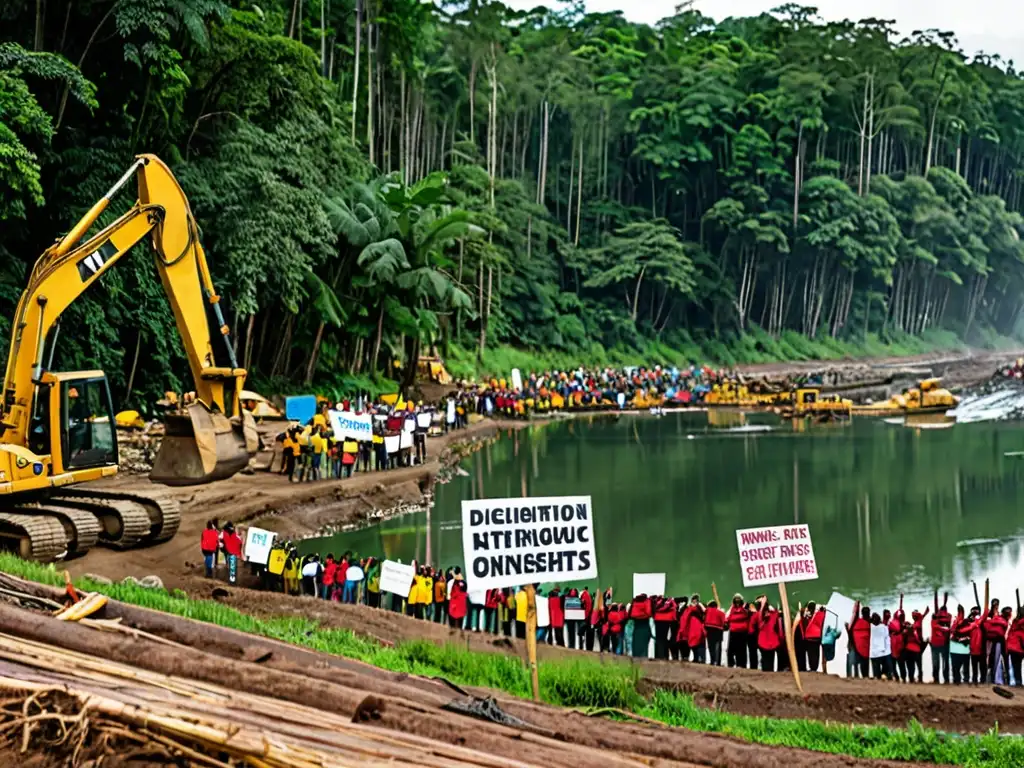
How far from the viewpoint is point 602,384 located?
5394 cm

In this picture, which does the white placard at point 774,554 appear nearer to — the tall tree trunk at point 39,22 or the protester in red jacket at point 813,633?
the protester in red jacket at point 813,633

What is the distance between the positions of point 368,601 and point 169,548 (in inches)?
148

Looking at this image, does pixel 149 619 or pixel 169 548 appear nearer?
pixel 149 619

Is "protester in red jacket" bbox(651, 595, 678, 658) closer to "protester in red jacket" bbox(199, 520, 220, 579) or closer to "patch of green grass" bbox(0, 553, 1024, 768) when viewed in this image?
"patch of green grass" bbox(0, 553, 1024, 768)

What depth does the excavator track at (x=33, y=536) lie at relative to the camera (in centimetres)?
1481

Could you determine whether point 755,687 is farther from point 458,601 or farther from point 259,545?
point 259,545

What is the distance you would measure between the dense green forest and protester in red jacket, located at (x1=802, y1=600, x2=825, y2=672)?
16.6m

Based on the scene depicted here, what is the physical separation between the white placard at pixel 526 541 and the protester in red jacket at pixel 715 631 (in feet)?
11.2

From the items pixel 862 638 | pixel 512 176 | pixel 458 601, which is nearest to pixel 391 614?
pixel 458 601

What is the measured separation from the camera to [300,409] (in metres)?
32.0

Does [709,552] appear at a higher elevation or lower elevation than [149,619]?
lower

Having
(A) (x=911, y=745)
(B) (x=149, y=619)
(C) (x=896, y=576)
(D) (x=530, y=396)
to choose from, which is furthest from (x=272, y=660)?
(D) (x=530, y=396)

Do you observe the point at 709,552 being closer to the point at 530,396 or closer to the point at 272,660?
the point at 272,660

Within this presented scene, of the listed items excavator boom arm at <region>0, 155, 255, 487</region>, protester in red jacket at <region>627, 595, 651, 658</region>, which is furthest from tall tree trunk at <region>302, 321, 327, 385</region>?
protester in red jacket at <region>627, 595, 651, 658</region>
